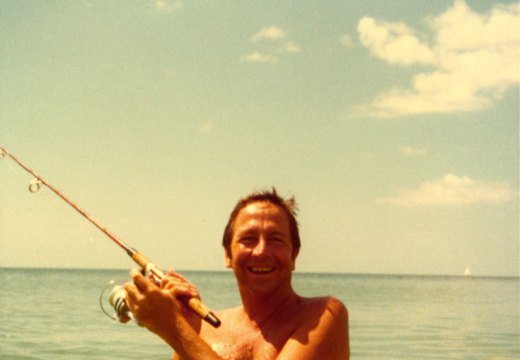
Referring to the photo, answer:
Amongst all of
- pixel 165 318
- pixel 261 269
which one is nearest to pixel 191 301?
pixel 165 318

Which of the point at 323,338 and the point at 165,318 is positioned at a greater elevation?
the point at 165,318

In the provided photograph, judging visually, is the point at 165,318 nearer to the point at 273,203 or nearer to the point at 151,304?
the point at 151,304

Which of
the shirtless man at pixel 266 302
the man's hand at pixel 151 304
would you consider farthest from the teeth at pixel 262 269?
the man's hand at pixel 151 304

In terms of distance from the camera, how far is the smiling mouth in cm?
334

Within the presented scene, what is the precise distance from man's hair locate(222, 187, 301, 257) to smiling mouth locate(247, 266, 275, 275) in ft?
0.67

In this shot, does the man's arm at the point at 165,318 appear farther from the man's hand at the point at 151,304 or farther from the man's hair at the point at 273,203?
the man's hair at the point at 273,203

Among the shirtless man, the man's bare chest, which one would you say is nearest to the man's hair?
the shirtless man

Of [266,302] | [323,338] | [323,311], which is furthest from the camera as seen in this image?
[266,302]

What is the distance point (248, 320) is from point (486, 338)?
17.6m

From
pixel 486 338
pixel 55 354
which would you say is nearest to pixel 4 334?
pixel 55 354

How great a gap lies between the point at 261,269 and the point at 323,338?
0.45 meters

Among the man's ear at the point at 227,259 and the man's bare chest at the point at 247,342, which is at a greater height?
the man's ear at the point at 227,259

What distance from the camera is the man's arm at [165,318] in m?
2.83

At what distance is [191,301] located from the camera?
3129 millimetres
